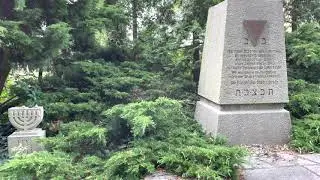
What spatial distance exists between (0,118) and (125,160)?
11.9 ft

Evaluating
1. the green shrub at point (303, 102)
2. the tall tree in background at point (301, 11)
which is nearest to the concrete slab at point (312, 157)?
the green shrub at point (303, 102)

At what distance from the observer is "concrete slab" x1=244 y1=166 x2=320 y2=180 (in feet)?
12.6

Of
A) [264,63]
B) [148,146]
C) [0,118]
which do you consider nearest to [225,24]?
[264,63]

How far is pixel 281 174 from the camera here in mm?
3967

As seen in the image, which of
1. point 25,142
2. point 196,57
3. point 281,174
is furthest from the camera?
point 196,57

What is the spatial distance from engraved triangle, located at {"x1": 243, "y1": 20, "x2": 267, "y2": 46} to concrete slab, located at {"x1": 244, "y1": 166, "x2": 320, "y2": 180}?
1.98 meters

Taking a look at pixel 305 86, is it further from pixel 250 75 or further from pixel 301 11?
pixel 301 11

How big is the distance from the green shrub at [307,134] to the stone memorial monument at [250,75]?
0.19 meters

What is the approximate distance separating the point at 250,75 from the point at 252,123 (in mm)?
695

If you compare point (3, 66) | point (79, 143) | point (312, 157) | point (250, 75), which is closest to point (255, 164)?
point (312, 157)

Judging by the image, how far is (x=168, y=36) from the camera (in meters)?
7.85

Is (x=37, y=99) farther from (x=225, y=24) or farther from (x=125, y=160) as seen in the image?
(x=225, y=24)

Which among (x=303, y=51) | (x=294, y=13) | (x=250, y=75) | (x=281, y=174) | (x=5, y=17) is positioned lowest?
(x=281, y=174)

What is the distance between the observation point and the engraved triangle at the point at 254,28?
5.32 meters
